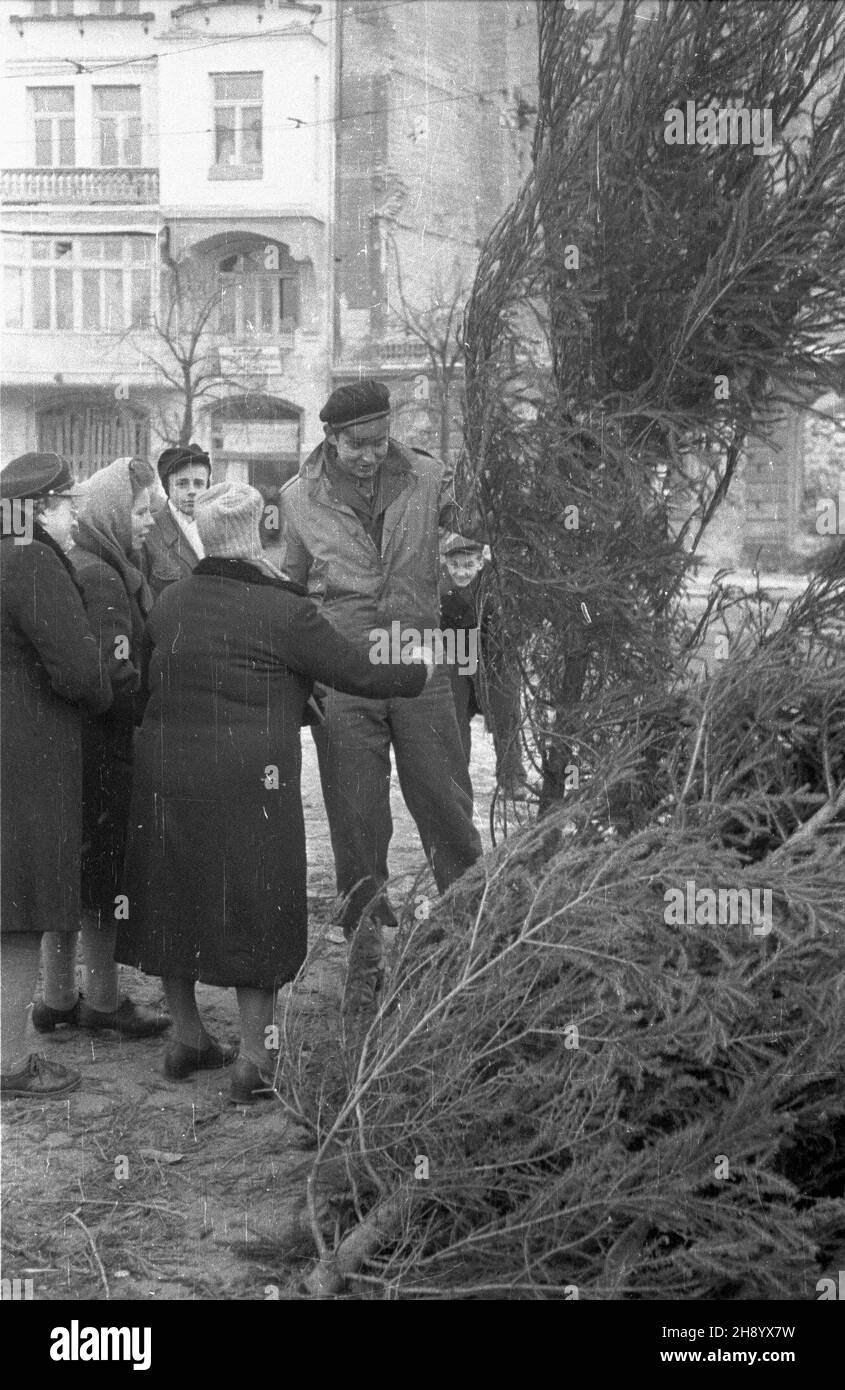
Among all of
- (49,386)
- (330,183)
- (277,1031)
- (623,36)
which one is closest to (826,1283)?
(277,1031)

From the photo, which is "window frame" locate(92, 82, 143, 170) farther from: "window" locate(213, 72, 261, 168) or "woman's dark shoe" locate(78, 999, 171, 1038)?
"woman's dark shoe" locate(78, 999, 171, 1038)

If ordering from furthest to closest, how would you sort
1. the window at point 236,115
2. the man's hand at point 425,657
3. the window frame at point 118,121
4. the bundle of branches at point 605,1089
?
the window at point 236,115 → the window frame at point 118,121 → the man's hand at point 425,657 → the bundle of branches at point 605,1089

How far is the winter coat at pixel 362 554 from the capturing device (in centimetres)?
478

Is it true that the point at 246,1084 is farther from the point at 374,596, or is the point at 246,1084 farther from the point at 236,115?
the point at 236,115

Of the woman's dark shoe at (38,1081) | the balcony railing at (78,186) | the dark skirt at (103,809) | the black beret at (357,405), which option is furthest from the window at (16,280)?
the woman's dark shoe at (38,1081)

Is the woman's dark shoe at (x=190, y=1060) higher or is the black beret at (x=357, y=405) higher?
the black beret at (x=357, y=405)

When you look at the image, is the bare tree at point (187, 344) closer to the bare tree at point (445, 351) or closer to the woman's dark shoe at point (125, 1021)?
the bare tree at point (445, 351)

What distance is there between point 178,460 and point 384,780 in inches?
61.2

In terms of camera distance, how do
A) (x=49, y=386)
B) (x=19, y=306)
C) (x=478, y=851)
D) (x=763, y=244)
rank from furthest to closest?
(x=19, y=306), (x=49, y=386), (x=478, y=851), (x=763, y=244)

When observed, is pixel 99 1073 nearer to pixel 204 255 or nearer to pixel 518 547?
pixel 518 547

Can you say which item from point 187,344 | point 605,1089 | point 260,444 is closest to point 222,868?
point 605,1089

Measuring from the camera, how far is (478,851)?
16.4 feet

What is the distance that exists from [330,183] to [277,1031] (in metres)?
4.59

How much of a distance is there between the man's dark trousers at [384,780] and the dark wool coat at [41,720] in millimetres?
978
